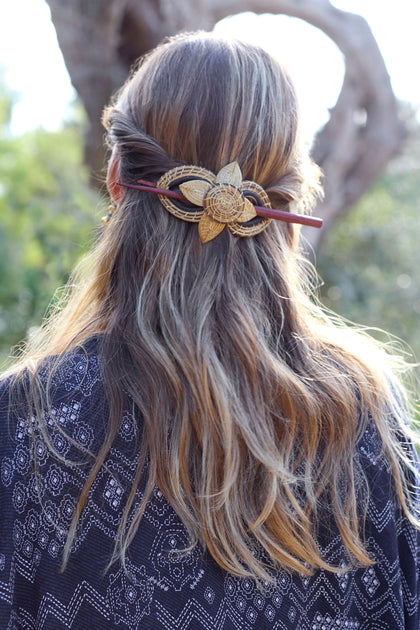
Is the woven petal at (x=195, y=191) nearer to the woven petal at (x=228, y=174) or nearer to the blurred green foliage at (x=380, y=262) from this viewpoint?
the woven petal at (x=228, y=174)

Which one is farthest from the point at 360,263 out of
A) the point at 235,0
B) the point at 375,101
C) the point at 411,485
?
the point at 411,485

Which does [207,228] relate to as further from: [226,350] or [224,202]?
[226,350]

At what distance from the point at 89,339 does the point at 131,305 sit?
0.09 m

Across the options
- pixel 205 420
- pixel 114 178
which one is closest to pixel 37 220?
pixel 114 178

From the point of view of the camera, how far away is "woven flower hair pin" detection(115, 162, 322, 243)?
106cm

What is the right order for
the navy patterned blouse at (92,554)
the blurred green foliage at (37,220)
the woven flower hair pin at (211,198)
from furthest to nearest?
the blurred green foliage at (37,220)
the woven flower hair pin at (211,198)
the navy patterned blouse at (92,554)

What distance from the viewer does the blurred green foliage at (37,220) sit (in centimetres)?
288

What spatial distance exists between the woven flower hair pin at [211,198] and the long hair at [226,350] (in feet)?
0.08

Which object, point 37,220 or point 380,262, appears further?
point 380,262

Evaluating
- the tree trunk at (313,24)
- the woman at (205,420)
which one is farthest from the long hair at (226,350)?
the tree trunk at (313,24)

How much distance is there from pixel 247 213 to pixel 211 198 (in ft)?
0.25

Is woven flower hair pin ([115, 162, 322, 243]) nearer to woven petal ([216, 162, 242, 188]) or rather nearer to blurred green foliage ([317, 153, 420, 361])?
woven petal ([216, 162, 242, 188])

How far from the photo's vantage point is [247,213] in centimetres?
109

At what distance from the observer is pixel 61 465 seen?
989 millimetres
